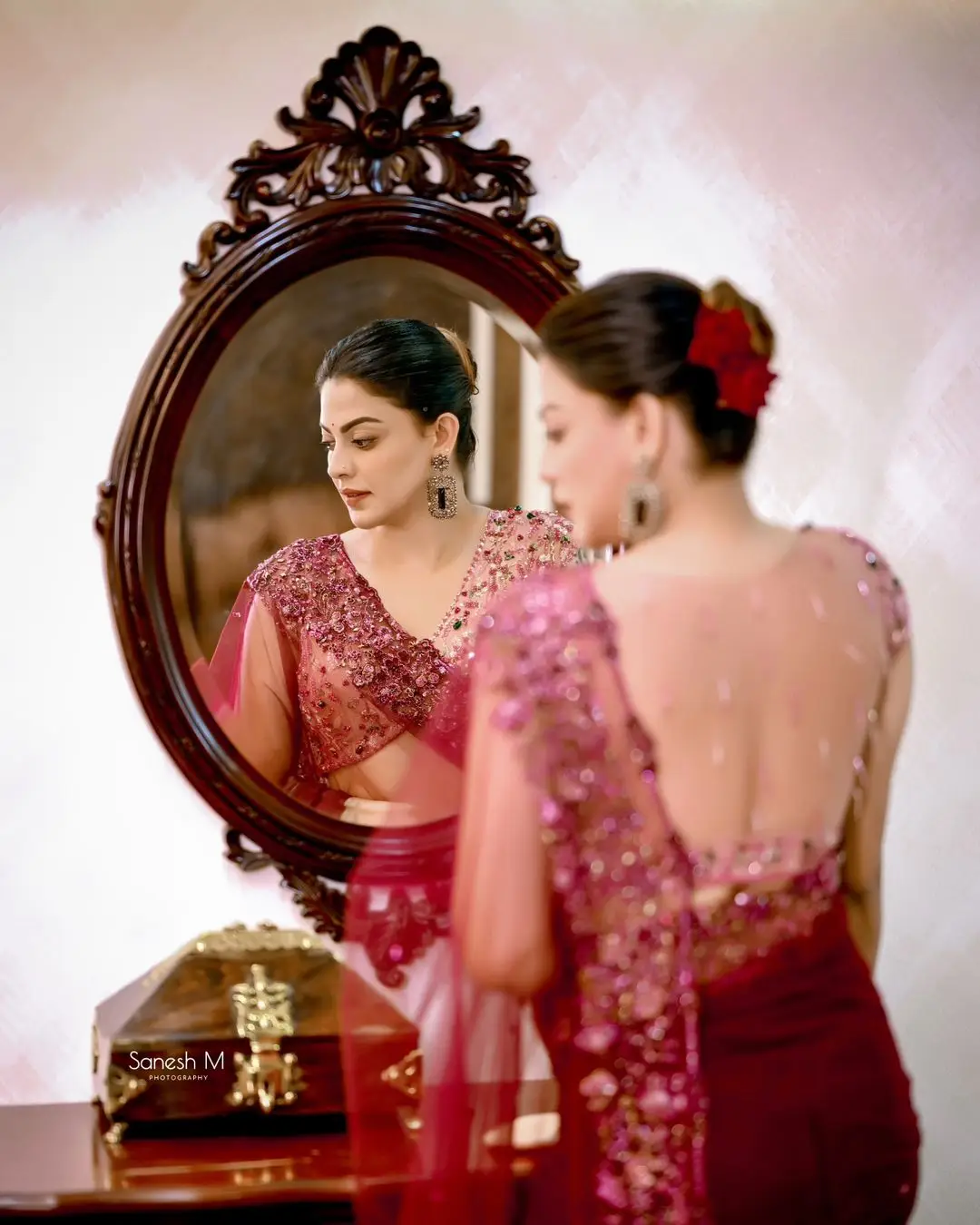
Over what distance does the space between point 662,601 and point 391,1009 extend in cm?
79

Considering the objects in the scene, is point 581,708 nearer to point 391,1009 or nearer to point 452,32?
point 391,1009

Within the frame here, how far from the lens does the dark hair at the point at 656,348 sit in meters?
1.32

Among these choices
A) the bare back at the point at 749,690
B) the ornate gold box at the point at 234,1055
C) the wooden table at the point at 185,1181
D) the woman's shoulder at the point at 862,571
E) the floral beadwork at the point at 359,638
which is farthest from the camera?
the floral beadwork at the point at 359,638

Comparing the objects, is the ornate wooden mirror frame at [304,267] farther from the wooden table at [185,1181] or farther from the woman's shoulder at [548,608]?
the woman's shoulder at [548,608]

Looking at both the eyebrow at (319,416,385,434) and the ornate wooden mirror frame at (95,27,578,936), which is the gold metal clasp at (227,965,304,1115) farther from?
the eyebrow at (319,416,385,434)

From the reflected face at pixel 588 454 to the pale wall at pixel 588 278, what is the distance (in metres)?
0.72

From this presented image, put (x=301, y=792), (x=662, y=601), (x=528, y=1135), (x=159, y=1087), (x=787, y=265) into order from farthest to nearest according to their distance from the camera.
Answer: (x=787, y=265) < (x=301, y=792) < (x=159, y=1087) < (x=528, y=1135) < (x=662, y=601)

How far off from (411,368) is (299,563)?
13.1 inches

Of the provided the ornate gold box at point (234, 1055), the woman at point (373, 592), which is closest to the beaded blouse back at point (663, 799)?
the ornate gold box at point (234, 1055)

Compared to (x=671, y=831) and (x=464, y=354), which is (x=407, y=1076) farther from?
(x=464, y=354)

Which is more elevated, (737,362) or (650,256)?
(650,256)

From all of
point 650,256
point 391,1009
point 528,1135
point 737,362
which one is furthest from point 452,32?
point 528,1135

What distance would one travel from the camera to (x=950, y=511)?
209cm

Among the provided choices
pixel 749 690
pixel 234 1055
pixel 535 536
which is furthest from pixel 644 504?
pixel 234 1055
